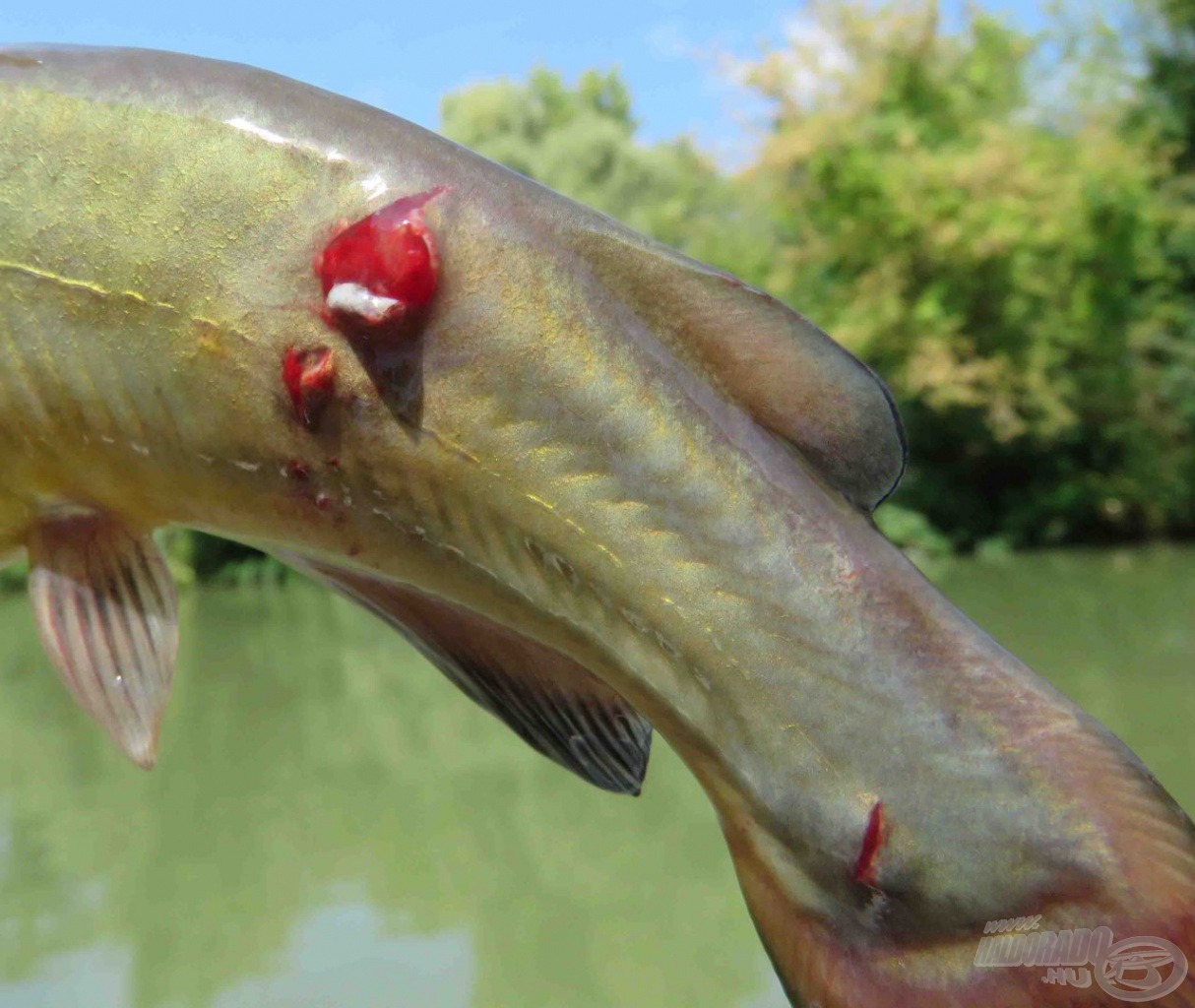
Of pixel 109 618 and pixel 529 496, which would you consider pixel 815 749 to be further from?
pixel 109 618

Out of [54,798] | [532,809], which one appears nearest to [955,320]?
[532,809]

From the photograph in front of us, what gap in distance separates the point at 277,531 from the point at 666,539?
0.98 ft

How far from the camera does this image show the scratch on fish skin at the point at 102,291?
95cm

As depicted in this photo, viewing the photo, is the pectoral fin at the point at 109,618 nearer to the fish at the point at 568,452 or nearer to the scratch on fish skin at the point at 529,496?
the fish at the point at 568,452

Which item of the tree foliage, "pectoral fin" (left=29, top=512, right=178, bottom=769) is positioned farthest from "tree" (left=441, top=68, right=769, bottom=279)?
"pectoral fin" (left=29, top=512, right=178, bottom=769)

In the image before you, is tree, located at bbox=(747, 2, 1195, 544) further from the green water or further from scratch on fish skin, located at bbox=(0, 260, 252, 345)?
scratch on fish skin, located at bbox=(0, 260, 252, 345)

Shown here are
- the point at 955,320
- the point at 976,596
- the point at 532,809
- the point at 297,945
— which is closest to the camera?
the point at 297,945

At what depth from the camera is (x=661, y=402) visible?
0.95 meters

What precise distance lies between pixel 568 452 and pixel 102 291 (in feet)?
1.19

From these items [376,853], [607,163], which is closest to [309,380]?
[376,853]

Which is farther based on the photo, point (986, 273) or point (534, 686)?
point (986, 273)

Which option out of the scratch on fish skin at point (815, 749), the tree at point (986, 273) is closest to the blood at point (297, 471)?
the scratch on fish skin at point (815, 749)

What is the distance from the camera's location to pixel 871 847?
0.88 meters

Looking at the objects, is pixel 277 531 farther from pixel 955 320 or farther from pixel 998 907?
pixel 955 320
